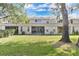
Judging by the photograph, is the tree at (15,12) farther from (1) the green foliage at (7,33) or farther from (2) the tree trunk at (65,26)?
(2) the tree trunk at (65,26)

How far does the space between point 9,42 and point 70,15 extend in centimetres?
67

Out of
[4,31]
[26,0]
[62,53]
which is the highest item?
[26,0]

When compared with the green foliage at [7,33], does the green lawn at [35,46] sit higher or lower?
lower

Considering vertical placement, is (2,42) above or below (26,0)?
below

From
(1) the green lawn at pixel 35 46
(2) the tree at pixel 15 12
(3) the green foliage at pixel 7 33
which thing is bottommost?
(1) the green lawn at pixel 35 46

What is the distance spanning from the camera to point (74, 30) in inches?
128

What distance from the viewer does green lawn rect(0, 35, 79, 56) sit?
10.7 ft

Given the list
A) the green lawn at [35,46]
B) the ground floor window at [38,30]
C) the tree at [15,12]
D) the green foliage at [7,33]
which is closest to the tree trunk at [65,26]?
the green lawn at [35,46]

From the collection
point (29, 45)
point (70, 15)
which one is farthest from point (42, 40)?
point (70, 15)

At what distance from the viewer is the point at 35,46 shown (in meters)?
3.27

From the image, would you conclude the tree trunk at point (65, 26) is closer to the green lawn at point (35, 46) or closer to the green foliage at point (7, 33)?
the green lawn at point (35, 46)

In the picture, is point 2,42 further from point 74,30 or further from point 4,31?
point 74,30

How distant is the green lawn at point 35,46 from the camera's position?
10.7ft

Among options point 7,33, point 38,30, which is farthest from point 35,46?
point 7,33
